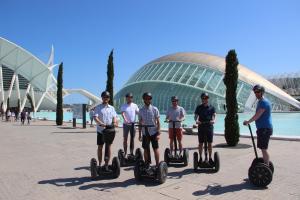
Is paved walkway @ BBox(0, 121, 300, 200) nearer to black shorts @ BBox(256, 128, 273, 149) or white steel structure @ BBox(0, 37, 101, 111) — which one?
black shorts @ BBox(256, 128, 273, 149)

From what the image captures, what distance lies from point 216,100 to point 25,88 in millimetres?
54809

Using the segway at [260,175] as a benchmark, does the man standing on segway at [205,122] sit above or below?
above

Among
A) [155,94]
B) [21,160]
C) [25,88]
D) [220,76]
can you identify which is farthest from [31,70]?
[21,160]

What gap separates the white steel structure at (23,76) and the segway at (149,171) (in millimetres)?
70521

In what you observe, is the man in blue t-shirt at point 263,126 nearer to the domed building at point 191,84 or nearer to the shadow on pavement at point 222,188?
the shadow on pavement at point 222,188

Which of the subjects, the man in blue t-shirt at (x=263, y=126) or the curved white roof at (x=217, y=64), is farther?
the curved white roof at (x=217, y=64)

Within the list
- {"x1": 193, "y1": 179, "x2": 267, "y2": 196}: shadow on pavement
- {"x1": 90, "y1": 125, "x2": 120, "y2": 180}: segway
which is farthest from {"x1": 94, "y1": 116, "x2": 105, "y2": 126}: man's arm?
{"x1": 193, "y1": 179, "x2": 267, "y2": 196}: shadow on pavement

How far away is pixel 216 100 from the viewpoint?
40.2m

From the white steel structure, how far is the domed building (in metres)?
33.2

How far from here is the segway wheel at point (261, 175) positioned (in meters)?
5.54

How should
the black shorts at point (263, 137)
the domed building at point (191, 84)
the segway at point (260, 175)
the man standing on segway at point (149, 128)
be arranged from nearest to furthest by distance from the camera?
the segway at point (260, 175)
the black shorts at point (263, 137)
the man standing on segway at point (149, 128)
the domed building at point (191, 84)

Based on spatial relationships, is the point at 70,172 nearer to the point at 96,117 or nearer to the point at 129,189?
the point at 96,117

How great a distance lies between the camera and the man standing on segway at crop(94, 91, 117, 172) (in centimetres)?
641

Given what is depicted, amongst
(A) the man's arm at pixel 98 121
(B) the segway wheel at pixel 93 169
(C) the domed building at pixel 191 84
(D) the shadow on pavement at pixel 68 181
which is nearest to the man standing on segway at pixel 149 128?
(A) the man's arm at pixel 98 121
